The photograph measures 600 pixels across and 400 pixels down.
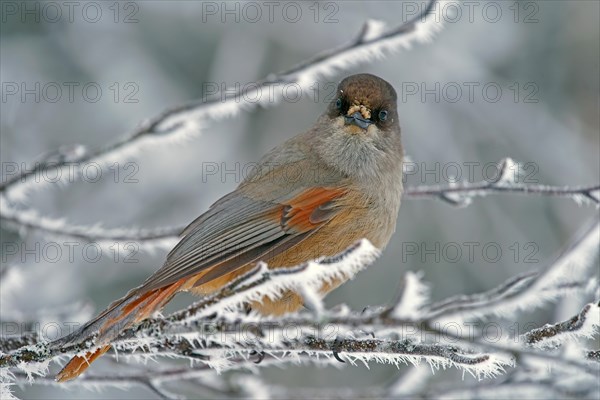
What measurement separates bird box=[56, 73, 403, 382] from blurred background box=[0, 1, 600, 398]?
8.80 feet

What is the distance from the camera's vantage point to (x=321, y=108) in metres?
8.32

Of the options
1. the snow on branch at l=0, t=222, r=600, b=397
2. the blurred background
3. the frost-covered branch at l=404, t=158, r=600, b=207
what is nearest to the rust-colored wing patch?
the frost-covered branch at l=404, t=158, r=600, b=207

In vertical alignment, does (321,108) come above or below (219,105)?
above

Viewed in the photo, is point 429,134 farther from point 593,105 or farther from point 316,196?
point 316,196

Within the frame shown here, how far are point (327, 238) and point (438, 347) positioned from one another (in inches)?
63.9

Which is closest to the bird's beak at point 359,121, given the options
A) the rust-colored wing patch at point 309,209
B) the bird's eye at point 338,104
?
the bird's eye at point 338,104

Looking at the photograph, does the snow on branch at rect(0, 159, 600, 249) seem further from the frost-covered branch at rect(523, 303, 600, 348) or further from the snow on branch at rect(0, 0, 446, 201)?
the frost-covered branch at rect(523, 303, 600, 348)

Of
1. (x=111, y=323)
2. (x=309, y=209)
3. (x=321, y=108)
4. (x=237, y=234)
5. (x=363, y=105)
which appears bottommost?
(x=111, y=323)

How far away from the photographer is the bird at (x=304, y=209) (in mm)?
3867

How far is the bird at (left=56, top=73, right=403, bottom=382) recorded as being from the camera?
3.87 meters

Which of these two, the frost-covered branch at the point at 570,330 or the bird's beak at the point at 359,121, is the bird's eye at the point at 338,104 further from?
the frost-covered branch at the point at 570,330

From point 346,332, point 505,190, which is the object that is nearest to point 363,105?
point 505,190

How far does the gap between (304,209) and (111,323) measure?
4.81 feet

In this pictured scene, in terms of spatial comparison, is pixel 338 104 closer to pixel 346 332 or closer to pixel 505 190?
pixel 505 190
